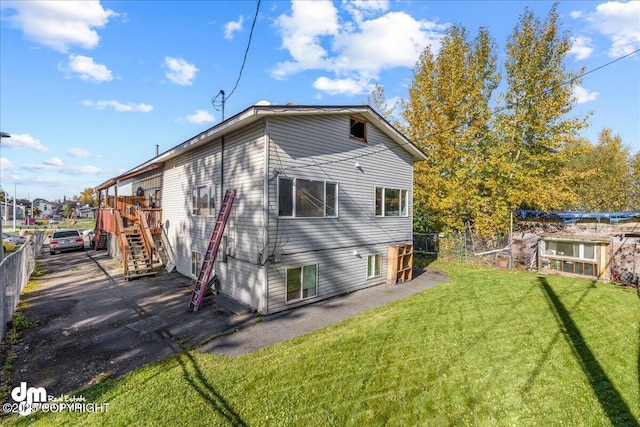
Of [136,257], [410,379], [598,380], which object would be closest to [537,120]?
[598,380]

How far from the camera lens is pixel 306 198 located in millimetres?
9492

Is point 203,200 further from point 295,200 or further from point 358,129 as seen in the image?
point 358,129

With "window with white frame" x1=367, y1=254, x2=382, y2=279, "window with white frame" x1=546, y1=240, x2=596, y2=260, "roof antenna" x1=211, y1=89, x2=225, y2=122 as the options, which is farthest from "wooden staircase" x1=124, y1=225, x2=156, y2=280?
"window with white frame" x1=546, y1=240, x2=596, y2=260

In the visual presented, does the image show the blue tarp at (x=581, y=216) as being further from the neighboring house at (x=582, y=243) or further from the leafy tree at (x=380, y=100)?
the leafy tree at (x=380, y=100)

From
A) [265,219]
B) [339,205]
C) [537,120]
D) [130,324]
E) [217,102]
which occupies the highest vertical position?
[537,120]

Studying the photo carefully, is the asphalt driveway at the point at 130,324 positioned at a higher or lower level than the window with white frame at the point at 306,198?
lower

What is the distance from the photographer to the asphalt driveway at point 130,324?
580cm

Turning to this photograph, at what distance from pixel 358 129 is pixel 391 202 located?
3.72 m

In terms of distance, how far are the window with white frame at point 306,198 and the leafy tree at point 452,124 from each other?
422 inches

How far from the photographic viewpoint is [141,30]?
9.51 meters

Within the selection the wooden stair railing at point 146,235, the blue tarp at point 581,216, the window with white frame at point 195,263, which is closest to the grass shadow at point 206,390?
the window with white frame at point 195,263

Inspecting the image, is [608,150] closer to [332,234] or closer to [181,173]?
[332,234]

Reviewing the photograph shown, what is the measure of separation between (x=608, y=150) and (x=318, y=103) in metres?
29.5

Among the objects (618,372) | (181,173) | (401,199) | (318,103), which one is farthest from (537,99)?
(181,173)
